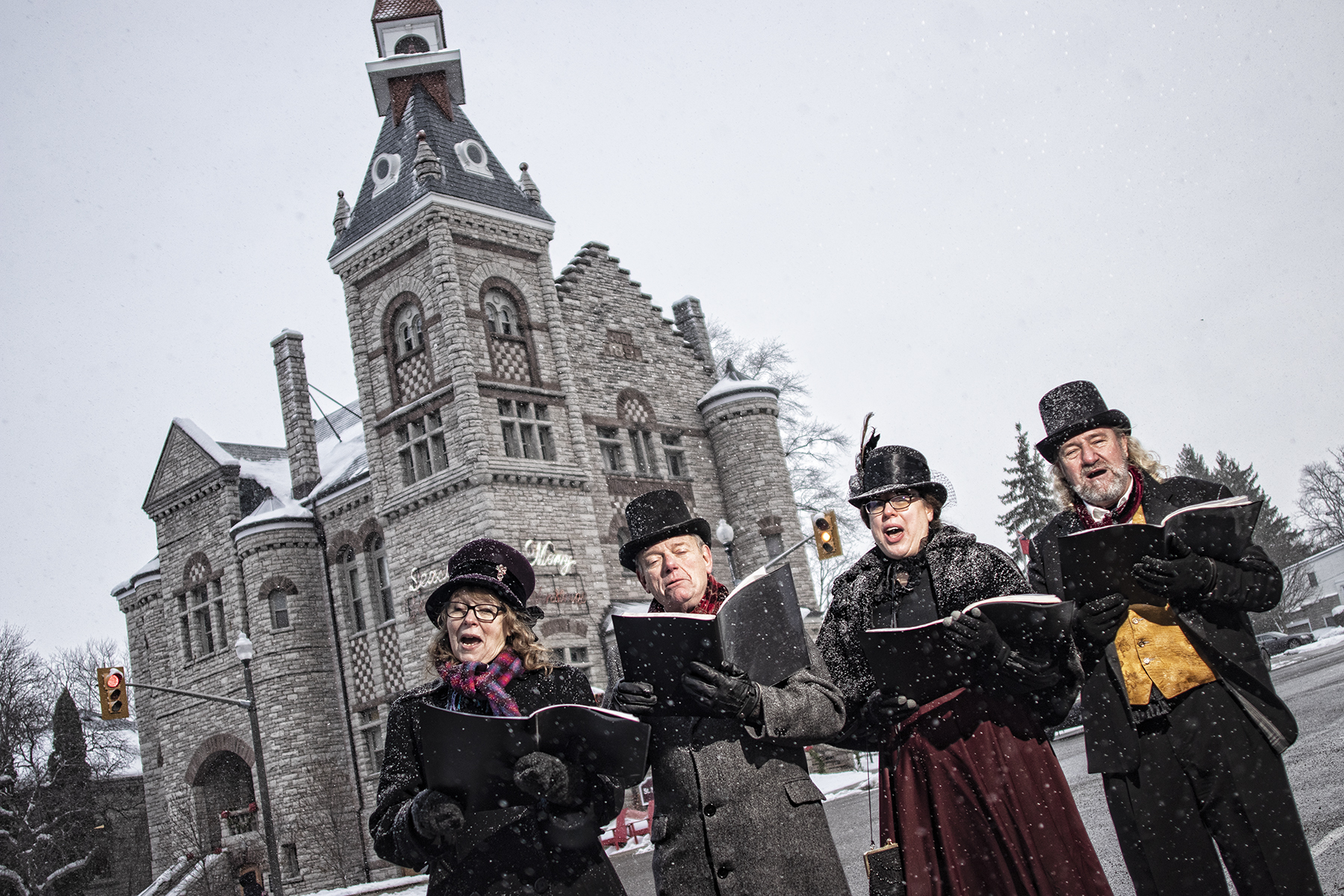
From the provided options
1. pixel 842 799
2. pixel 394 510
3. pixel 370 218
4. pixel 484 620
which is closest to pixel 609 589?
pixel 394 510

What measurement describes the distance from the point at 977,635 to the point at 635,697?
1.16 m

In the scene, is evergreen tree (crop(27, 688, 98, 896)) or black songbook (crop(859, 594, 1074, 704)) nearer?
black songbook (crop(859, 594, 1074, 704))

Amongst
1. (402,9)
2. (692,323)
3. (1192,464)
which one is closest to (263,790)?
(692,323)

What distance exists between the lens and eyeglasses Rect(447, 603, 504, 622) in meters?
4.12

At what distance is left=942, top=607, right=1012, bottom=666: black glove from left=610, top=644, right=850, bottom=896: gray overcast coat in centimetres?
57

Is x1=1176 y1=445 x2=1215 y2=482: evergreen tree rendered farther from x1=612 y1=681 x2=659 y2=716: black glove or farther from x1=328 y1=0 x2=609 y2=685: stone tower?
x1=612 y1=681 x2=659 y2=716: black glove

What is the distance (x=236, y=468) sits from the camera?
29.9m

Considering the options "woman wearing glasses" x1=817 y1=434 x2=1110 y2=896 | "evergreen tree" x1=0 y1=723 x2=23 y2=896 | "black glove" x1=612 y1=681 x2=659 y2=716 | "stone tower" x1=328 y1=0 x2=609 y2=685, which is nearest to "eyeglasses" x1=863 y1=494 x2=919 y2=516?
"woman wearing glasses" x1=817 y1=434 x2=1110 y2=896

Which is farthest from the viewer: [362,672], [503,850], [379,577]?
[379,577]

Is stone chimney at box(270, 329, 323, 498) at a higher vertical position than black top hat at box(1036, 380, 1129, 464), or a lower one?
higher

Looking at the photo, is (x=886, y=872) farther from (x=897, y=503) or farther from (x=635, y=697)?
(x=897, y=503)

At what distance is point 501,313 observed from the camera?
84.0 feet

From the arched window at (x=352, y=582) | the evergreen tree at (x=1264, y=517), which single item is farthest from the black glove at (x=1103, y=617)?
the evergreen tree at (x=1264, y=517)

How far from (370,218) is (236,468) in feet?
28.5
